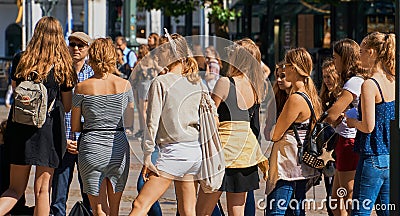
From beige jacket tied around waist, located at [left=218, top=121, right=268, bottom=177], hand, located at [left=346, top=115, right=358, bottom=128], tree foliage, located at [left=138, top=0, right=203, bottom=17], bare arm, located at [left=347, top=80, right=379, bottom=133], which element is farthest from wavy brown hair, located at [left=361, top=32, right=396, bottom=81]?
tree foliage, located at [left=138, top=0, right=203, bottom=17]

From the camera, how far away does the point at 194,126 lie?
7648 mm

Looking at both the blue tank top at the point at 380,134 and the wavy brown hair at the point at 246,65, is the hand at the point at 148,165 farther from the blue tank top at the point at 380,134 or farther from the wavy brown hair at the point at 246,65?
the blue tank top at the point at 380,134

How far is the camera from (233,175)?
8070mm

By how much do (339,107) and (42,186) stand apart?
2648 mm

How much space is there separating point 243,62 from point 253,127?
1.88 feet

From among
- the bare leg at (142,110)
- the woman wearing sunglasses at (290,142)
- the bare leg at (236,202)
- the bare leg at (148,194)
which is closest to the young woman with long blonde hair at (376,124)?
the woman wearing sunglasses at (290,142)

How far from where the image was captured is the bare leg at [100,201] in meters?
8.31

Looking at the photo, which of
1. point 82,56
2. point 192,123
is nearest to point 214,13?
point 82,56

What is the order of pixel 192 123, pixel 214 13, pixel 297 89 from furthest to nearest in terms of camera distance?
1. pixel 214 13
2. pixel 297 89
3. pixel 192 123

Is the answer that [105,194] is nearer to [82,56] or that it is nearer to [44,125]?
[44,125]

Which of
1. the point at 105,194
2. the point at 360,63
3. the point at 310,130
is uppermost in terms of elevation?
the point at 360,63

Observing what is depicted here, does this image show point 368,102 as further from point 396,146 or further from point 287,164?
point 287,164

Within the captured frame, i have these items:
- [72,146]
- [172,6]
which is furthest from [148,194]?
[172,6]

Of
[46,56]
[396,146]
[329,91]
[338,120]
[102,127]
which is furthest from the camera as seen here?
[329,91]
